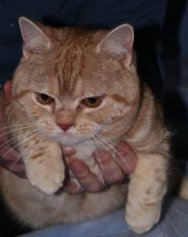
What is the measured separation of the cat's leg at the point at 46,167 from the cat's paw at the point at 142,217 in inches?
8.0

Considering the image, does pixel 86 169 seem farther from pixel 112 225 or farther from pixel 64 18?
pixel 64 18

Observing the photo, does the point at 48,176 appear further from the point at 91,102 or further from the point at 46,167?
the point at 91,102

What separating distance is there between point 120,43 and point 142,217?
44 centimetres

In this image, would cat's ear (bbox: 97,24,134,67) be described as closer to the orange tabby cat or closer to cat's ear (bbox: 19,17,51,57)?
the orange tabby cat

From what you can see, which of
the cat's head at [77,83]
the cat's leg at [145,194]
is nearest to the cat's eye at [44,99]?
the cat's head at [77,83]

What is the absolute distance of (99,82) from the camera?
1234mm

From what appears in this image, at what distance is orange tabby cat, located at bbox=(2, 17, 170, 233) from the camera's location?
1218 mm

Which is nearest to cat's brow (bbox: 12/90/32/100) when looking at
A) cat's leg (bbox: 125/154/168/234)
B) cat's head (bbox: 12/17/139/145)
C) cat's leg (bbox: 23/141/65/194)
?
cat's head (bbox: 12/17/139/145)

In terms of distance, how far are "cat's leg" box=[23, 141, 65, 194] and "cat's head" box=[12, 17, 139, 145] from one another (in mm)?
54

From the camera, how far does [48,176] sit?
126 centimetres

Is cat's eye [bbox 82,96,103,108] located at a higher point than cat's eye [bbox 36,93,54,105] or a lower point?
higher

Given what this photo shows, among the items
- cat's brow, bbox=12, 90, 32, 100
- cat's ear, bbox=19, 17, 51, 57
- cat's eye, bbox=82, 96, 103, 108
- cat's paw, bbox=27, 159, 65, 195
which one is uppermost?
cat's ear, bbox=19, 17, 51, 57

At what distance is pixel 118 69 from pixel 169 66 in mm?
1104

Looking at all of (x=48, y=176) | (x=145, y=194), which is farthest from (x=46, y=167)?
(x=145, y=194)
